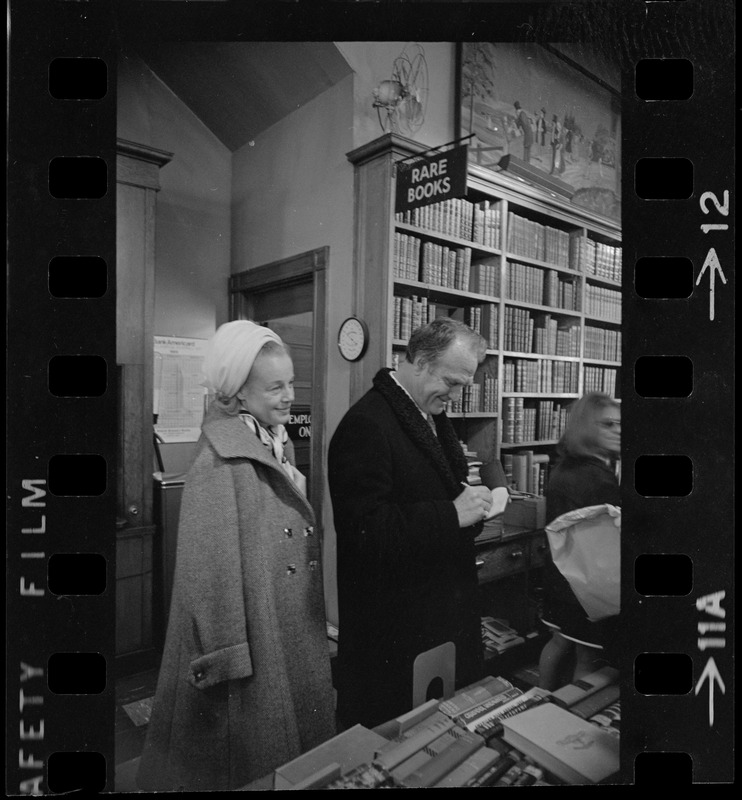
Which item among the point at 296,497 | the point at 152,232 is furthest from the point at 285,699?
the point at 152,232

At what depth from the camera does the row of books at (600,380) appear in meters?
1.11

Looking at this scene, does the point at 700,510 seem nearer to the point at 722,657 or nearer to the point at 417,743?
the point at 722,657

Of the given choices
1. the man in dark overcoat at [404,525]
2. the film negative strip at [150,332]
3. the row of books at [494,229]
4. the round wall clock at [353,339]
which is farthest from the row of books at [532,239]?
the round wall clock at [353,339]

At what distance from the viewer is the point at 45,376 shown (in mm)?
1016

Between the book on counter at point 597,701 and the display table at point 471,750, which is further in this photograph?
the book on counter at point 597,701

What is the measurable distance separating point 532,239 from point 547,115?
0.31 m

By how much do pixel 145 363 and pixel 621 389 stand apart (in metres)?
1.15

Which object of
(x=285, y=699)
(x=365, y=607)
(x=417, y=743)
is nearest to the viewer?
(x=417, y=743)

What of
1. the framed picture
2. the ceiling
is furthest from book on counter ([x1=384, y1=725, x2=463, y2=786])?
the ceiling

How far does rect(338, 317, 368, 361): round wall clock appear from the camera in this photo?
1.22 m

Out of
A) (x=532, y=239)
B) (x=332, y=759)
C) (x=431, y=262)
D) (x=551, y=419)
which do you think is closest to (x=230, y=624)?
(x=332, y=759)

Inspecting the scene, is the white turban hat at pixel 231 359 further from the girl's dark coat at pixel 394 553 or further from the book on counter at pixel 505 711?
the book on counter at pixel 505 711

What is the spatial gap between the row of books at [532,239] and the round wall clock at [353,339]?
498 millimetres

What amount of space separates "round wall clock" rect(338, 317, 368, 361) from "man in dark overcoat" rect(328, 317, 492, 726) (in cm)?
10
